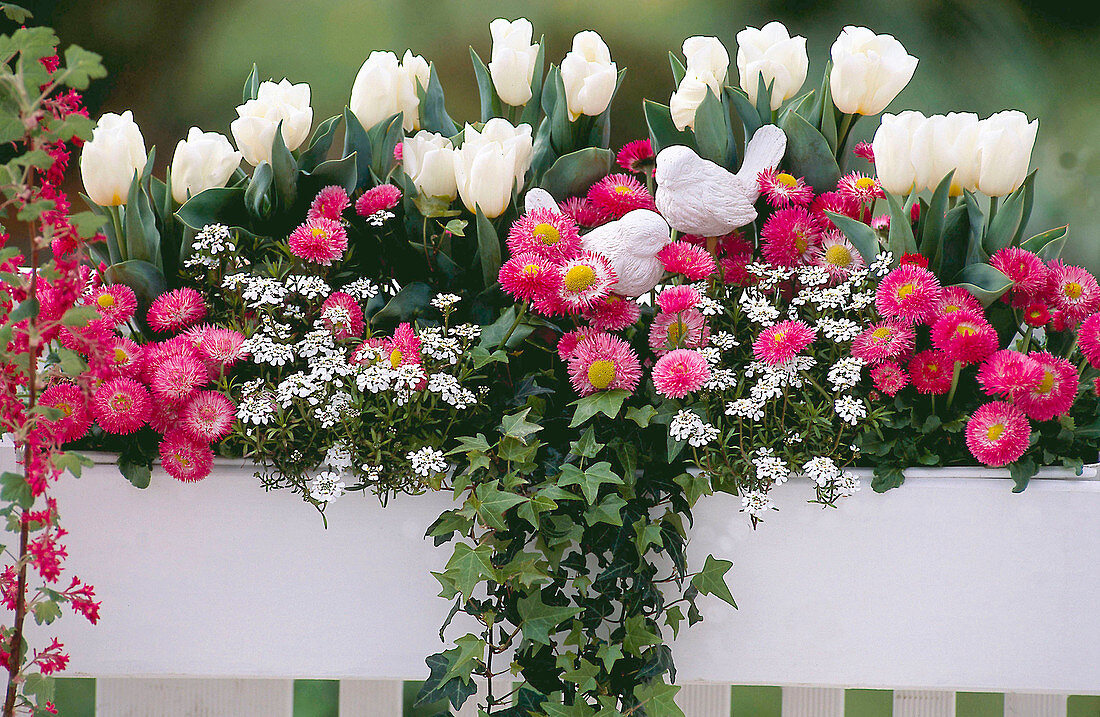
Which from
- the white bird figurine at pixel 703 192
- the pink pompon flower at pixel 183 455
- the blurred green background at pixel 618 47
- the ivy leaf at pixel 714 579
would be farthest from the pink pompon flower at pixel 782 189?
the blurred green background at pixel 618 47

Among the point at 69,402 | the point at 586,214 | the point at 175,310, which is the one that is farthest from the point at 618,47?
the point at 69,402

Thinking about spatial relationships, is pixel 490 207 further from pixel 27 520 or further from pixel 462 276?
pixel 27 520

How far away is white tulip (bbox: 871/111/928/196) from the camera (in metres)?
0.71

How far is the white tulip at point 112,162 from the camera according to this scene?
0.73 m

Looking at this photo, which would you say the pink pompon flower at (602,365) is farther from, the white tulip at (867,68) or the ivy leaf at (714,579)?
the white tulip at (867,68)

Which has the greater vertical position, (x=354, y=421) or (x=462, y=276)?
(x=462, y=276)

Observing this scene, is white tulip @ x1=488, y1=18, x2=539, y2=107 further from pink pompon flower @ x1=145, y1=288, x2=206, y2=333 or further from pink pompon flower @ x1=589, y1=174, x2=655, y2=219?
pink pompon flower @ x1=145, y1=288, x2=206, y2=333

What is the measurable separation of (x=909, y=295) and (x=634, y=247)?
24cm

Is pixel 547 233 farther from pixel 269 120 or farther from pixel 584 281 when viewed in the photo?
pixel 269 120

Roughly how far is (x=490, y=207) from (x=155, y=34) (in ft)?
4.02

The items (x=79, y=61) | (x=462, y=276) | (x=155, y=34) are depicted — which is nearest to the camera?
(x=79, y=61)

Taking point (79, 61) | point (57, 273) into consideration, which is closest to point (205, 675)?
point (57, 273)

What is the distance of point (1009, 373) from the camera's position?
635mm

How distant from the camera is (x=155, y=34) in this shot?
61.0 inches
